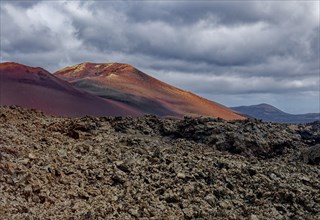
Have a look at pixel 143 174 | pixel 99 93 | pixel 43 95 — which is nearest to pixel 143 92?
pixel 99 93

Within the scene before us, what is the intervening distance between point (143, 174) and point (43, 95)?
1441cm

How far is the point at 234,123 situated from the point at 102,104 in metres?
11.2

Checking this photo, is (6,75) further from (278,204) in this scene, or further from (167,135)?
(278,204)

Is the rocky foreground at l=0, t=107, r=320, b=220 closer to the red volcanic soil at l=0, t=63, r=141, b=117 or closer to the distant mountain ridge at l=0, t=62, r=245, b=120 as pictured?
the red volcanic soil at l=0, t=63, r=141, b=117

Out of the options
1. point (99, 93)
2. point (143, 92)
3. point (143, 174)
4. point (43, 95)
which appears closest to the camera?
point (143, 174)

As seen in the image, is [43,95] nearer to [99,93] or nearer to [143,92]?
[99,93]

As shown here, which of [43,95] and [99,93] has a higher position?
[99,93]

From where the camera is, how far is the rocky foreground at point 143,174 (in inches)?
377

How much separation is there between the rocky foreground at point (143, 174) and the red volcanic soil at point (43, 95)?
796 centimetres

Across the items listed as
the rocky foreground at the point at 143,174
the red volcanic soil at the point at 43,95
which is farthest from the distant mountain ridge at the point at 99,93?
the rocky foreground at the point at 143,174

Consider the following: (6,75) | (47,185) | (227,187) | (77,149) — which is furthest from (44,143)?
(6,75)

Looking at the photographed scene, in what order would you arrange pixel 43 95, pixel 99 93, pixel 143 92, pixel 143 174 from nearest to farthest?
pixel 143 174, pixel 43 95, pixel 99 93, pixel 143 92

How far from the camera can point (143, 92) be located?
35.1m

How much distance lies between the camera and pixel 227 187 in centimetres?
1144
